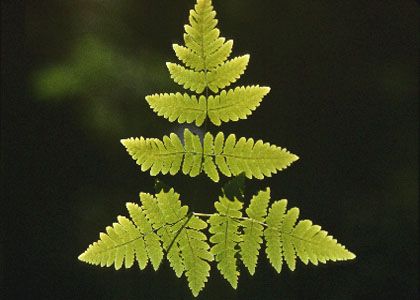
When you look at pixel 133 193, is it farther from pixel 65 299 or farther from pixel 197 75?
pixel 197 75

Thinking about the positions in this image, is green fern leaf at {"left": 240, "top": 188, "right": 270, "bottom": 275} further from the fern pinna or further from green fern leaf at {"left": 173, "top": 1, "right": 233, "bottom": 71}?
green fern leaf at {"left": 173, "top": 1, "right": 233, "bottom": 71}

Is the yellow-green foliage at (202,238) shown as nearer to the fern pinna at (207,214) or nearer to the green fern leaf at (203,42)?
the fern pinna at (207,214)

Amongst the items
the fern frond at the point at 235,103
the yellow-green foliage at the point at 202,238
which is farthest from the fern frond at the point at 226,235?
the fern frond at the point at 235,103

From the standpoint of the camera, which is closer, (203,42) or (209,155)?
(203,42)

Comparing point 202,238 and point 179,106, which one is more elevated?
point 179,106

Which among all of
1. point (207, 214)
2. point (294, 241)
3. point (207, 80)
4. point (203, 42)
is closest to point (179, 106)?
point (207, 80)

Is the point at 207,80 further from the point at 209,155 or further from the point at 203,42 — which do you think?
the point at 209,155

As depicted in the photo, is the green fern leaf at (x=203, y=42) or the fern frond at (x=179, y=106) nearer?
the green fern leaf at (x=203, y=42)
